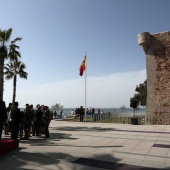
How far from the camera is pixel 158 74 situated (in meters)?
20.8

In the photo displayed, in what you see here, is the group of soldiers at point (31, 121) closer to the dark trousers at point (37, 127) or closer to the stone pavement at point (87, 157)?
the dark trousers at point (37, 127)

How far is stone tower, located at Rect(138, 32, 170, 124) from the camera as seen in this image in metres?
20.4

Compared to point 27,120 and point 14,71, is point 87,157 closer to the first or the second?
point 27,120

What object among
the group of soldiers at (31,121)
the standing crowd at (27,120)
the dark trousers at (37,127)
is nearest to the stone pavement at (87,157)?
the standing crowd at (27,120)

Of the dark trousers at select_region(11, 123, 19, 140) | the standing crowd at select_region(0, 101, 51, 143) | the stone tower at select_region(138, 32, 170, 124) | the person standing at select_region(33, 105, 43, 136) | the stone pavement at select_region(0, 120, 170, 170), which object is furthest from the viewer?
the stone tower at select_region(138, 32, 170, 124)

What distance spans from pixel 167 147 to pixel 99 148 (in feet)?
8.79

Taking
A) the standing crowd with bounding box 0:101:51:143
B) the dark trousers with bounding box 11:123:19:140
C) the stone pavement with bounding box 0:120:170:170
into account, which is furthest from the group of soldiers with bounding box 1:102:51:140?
the stone pavement with bounding box 0:120:170:170

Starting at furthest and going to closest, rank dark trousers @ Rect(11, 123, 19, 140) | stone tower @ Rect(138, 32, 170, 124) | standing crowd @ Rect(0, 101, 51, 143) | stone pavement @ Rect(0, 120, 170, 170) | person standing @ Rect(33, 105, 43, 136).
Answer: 1. stone tower @ Rect(138, 32, 170, 124)
2. person standing @ Rect(33, 105, 43, 136)
3. standing crowd @ Rect(0, 101, 51, 143)
4. dark trousers @ Rect(11, 123, 19, 140)
5. stone pavement @ Rect(0, 120, 170, 170)

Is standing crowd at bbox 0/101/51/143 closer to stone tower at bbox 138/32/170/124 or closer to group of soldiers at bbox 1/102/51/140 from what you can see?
group of soldiers at bbox 1/102/51/140

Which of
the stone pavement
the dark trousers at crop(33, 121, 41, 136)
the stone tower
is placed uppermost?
the stone tower

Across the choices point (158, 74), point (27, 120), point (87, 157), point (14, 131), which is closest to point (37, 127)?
point (27, 120)

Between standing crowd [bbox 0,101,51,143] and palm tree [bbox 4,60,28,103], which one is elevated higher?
palm tree [bbox 4,60,28,103]

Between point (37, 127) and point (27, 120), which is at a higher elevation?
point (27, 120)

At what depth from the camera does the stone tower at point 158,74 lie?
66.8 feet
